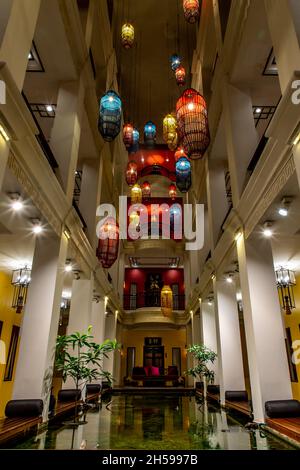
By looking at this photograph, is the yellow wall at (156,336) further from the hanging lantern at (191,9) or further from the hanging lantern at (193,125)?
the hanging lantern at (191,9)

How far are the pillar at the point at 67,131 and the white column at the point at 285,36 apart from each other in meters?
4.07

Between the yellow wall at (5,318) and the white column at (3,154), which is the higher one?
the white column at (3,154)

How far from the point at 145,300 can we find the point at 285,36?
1778 cm

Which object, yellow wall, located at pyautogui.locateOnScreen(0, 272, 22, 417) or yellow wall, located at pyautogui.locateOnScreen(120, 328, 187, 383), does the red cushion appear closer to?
yellow wall, located at pyautogui.locateOnScreen(120, 328, 187, 383)

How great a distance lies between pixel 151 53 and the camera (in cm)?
1239

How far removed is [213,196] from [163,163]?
8493 mm

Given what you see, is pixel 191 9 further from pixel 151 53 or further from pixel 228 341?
pixel 228 341

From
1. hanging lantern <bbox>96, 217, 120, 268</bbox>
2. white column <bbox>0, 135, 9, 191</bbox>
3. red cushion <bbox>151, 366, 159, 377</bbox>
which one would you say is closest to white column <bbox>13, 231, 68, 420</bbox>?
hanging lantern <bbox>96, 217, 120, 268</bbox>

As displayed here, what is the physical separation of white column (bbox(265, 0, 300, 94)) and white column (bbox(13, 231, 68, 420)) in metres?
4.43

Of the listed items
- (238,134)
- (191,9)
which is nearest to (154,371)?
(238,134)

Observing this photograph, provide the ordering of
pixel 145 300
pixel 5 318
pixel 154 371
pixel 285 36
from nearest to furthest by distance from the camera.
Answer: pixel 285 36
pixel 5 318
pixel 154 371
pixel 145 300

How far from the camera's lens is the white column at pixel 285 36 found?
12.0 ft

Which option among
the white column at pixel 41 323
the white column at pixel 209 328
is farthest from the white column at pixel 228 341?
the white column at pixel 41 323
